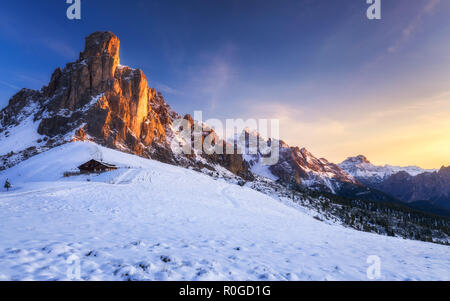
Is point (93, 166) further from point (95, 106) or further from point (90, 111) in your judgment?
point (95, 106)

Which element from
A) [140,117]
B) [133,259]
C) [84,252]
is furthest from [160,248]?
[140,117]

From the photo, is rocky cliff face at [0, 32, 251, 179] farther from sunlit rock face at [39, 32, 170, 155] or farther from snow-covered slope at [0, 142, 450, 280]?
snow-covered slope at [0, 142, 450, 280]

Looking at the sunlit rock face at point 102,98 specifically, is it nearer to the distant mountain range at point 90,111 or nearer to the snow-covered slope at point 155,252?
the distant mountain range at point 90,111

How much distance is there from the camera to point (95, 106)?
114 meters

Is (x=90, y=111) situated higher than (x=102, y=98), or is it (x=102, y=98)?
(x=102, y=98)

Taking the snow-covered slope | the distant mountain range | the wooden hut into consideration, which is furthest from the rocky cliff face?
the snow-covered slope

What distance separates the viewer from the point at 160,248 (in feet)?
27.0

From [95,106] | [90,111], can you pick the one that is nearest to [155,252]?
[90,111]

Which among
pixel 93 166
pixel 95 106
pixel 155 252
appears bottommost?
pixel 155 252

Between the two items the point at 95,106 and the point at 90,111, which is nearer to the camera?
the point at 90,111

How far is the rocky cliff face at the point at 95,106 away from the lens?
109 metres

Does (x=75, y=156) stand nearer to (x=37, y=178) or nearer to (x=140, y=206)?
(x=37, y=178)

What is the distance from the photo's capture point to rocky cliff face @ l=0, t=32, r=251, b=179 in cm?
10944
